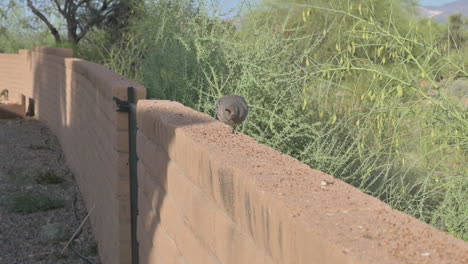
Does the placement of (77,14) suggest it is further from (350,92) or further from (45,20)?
(350,92)

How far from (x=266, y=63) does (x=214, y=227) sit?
9.90ft

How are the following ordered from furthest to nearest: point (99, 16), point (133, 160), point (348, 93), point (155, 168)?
point (99, 16)
point (348, 93)
point (133, 160)
point (155, 168)

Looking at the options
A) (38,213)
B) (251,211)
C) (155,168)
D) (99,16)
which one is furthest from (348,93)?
(99,16)

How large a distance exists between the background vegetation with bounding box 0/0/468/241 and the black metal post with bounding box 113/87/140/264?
2.75ft

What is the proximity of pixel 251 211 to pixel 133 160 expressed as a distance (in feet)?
7.58

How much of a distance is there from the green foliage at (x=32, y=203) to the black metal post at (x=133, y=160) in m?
3.17

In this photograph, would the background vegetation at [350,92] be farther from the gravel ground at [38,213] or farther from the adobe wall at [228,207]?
the gravel ground at [38,213]

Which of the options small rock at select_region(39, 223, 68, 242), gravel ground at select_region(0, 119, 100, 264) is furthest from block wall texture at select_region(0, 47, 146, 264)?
small rock at select_region(39, 223, 68, 242)

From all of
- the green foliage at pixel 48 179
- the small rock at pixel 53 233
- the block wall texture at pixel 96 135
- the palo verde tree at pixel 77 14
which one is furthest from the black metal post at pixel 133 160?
the palo verde tree at pixel 77 14

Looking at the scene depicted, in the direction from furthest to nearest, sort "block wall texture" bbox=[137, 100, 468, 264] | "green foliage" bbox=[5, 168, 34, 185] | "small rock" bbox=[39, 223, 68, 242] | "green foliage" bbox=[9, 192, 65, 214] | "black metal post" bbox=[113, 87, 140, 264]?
1. "green foliage" bbox=[5, 168, 34, 185]
2. "green foliage" bbox=[9, 192, 65, 214]
3. "small rock" bbox=[39, 223, 68, 242]
4. "black metal post" bbox=[113, 87, 140, 264]
5. "block wall texture" bbox=[137, 100, 468, 264]

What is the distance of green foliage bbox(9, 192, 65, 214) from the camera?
6897 millimetres

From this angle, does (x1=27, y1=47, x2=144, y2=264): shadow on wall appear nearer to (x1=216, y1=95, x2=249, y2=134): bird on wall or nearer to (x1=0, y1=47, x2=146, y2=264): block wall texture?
Answer: (x1=0, y1=47, x2=146, y2=264): block wall texture

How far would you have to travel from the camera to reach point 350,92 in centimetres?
535

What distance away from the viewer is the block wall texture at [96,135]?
4246 millimetres
